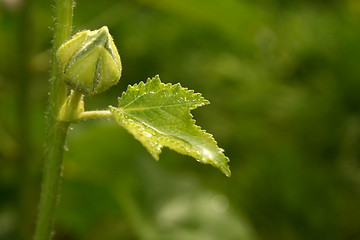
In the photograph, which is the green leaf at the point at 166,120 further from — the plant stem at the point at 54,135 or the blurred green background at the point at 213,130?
the blurred green background at the point at 213,130

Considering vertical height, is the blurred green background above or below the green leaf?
above

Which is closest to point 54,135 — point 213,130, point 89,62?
point 89,62

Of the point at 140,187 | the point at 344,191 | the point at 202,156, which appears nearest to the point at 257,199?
the point at 344,191

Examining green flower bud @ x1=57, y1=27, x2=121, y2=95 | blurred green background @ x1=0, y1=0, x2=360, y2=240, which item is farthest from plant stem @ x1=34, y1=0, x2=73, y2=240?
blurred green background @ x1=0, y1=0, x2=360, y2=240

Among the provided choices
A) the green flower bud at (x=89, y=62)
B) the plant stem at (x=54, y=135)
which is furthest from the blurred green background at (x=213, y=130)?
the green flower bud at (x=89, y=62)

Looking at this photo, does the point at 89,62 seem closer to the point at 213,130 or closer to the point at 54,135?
the point at 54,135

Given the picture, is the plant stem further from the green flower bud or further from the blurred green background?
the blurred green background

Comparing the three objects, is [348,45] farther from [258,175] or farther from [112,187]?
[112,187]
